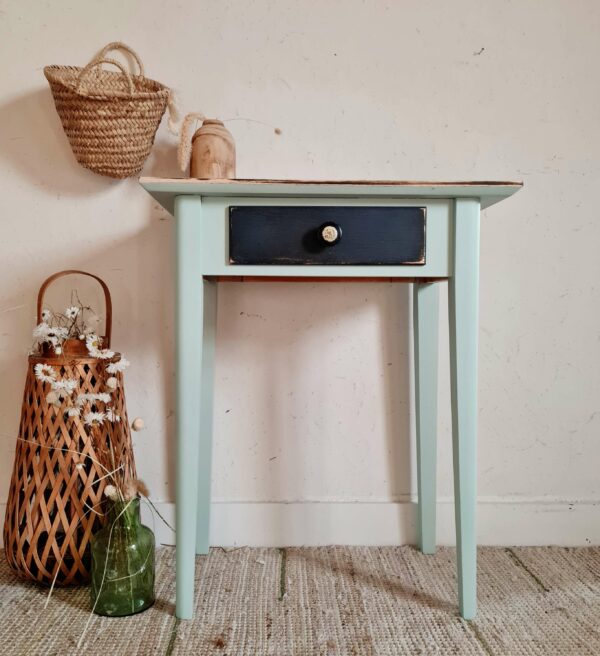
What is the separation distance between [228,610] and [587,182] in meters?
1.20

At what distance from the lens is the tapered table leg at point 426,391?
1211mm

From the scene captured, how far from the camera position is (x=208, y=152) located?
1104mm

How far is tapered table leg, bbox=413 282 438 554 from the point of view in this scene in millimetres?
1211

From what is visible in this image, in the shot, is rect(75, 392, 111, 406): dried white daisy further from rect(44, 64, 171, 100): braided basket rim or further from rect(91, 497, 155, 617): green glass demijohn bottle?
rect(44, 64, 171, 100): braided basket rim

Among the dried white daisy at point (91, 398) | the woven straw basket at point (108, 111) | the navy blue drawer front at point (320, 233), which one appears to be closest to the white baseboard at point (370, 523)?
the dried white daisy at point (91, 398)

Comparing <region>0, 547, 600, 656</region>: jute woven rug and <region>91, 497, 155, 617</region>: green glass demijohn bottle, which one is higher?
<region>91, 497, 155, 617</region>: green glass demijohn bottle

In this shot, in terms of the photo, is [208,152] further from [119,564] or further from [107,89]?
[119,564]

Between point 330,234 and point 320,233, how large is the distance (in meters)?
0.02

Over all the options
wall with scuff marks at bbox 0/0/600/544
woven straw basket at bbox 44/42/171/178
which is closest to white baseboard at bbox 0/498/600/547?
wall with scuff marks at bbox 0/0/600/544

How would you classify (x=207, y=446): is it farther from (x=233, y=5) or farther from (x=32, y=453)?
(x=233, y=5)

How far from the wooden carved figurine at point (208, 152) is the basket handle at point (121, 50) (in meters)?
0.20

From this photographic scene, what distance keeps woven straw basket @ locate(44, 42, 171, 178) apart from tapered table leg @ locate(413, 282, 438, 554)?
67 centimetres

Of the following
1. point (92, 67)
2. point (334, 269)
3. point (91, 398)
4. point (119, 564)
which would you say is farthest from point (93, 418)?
point (92, 67)

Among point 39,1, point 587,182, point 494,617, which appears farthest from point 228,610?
point 39,1
